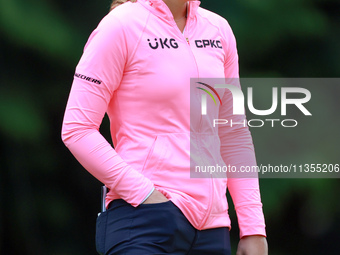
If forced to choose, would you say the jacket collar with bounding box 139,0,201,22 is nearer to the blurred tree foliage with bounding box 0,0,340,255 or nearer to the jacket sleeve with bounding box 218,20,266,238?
the jacket sleeve with bounding box 218,20,266,238

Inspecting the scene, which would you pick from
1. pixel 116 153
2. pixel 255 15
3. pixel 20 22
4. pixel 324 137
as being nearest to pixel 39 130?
pixel 20 22

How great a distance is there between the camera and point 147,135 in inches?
59.4

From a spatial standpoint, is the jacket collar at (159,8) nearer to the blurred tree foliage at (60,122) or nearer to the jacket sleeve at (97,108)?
the jacket sleeve at (97,108)

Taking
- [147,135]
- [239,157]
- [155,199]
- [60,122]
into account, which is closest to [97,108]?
[147,135]

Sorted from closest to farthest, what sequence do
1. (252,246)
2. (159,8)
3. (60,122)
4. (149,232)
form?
(149,232)
(159,8)
(252,246)
(60,122)

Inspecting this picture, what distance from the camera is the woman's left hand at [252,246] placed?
168 centimetres

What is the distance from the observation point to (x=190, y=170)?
152 cm

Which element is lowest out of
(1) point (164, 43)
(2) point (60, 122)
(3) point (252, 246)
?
(3) point (252, 246)

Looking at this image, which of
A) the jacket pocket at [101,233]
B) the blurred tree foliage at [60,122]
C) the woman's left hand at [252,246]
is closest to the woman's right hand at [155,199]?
the jacket pocket at [101,233]

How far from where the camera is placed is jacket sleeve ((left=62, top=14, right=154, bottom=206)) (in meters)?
1.49

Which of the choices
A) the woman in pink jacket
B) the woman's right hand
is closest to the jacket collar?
the woman in pink jacket

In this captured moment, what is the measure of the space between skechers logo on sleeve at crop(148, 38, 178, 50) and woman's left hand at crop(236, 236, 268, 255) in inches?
20.5

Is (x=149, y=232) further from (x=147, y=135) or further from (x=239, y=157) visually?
(x=239, y=157)

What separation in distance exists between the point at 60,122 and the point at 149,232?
1839mm
